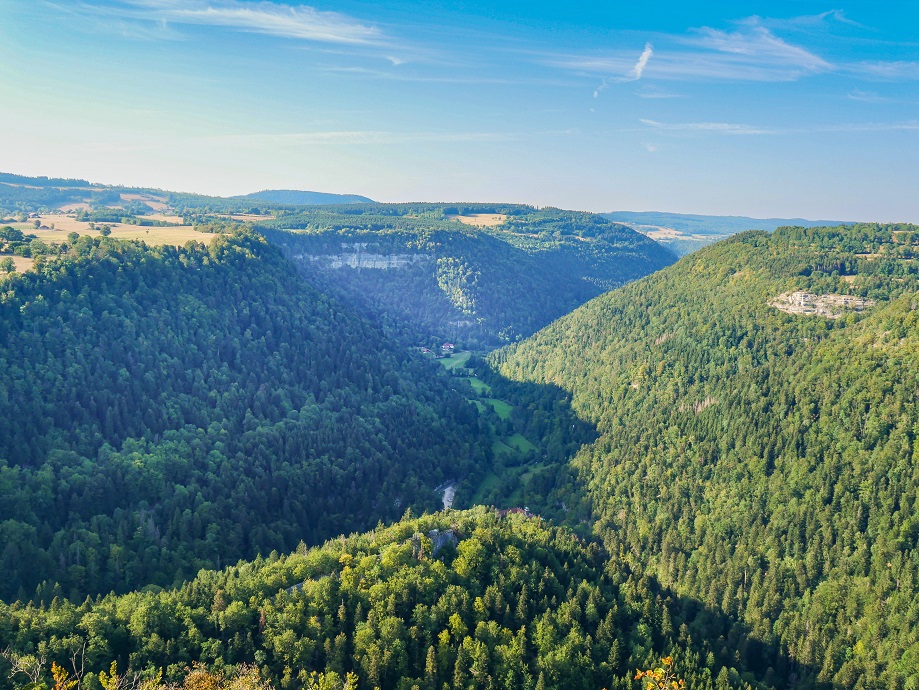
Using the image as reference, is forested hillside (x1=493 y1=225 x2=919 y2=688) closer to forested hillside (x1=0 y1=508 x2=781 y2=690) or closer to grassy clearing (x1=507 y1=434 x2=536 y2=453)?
grassy clearing (x1=507 y1=434 x2=536 y2=453)

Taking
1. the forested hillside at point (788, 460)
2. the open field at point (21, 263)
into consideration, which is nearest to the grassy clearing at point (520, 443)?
the forested hillside at point (788, 460)

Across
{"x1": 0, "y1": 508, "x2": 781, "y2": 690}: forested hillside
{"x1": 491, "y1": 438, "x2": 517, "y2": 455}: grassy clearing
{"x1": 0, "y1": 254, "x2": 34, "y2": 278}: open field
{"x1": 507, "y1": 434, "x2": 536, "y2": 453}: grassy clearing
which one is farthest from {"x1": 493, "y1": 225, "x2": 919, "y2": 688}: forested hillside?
{"x1": 0, "y1": 254, "x2": 34, "y2": 278}: open field

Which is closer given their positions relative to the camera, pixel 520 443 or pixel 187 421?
pixel 187 421

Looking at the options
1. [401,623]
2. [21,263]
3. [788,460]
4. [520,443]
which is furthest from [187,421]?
[788,460]

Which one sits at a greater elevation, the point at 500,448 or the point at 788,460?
the point at 788,460

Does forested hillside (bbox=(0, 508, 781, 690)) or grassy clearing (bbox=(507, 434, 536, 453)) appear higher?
forested hillside (bbox=(0, 508, 781, 690))

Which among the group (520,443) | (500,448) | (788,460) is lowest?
(500,448)

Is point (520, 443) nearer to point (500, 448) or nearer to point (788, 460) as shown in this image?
point (500, 448)
